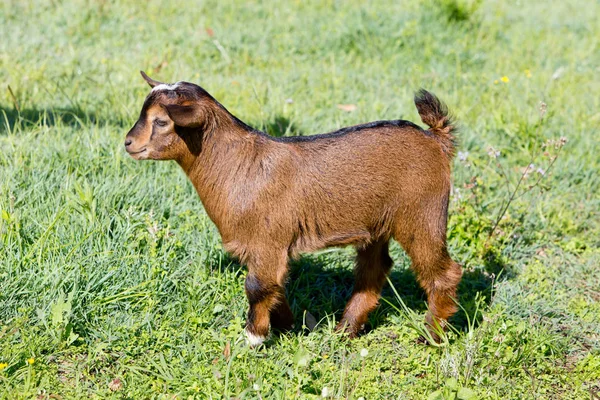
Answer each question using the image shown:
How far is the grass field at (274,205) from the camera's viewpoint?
399 cm

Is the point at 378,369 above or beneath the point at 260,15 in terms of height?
beneath

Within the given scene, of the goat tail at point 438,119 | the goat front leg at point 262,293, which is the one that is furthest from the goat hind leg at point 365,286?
the goat tail at point 438,119

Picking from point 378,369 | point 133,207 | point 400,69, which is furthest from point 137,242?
point 400,69

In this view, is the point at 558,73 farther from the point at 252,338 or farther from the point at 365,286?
the point at 252,338

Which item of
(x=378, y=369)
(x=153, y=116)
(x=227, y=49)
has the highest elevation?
(x=153, y=116)

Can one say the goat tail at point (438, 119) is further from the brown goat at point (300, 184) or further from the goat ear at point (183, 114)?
the goat ear at point (183, 114)

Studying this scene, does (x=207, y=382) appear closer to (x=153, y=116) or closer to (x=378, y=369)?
(x=378, y=369)

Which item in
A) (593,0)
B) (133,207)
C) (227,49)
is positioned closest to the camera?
(133,207)

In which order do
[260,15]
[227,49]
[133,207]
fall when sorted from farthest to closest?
[260,15] → [227,49] → [133,207]

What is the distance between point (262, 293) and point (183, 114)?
3.34ft

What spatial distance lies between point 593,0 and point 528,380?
7.98m

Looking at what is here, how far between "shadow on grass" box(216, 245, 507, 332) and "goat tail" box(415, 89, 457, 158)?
94cm

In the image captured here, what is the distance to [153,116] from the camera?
3.82 meters

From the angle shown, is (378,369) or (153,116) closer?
(153,116)
